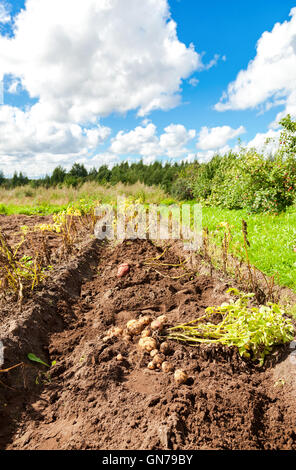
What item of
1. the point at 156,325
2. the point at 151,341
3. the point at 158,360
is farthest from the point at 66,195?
the point at 158,360

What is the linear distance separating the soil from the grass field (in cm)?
124

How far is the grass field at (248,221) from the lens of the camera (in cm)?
433

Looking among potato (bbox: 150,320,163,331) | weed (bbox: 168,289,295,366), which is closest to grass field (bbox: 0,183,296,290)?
weed (bbox: 168,289,295,366)

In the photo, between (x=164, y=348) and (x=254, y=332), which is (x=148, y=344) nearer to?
(x=164, y=348)

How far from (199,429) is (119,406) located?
53 cm

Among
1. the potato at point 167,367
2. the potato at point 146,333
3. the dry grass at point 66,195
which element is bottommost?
the potato at point 167,367

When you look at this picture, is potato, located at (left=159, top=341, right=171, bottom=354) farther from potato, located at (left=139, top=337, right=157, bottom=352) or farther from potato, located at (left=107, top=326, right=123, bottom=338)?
potato, located at (left=107, top=326, right=123, bottom=338)

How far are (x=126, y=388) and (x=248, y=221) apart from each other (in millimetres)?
6145

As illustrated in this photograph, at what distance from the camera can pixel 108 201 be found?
11.6 m

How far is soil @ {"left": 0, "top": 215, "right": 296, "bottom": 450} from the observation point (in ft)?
5.62

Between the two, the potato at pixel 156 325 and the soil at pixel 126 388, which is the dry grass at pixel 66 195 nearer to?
the soil at pixel 126 388

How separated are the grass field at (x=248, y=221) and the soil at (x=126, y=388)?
124 cm

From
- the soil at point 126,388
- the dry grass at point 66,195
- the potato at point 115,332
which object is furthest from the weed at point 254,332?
the dry grass at point 66,195

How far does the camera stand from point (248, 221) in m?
7.43
